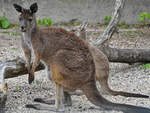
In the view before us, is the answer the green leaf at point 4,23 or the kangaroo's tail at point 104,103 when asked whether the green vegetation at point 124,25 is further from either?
the kangaroo's tail at point 104,103

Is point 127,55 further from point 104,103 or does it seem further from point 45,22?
point 45,22

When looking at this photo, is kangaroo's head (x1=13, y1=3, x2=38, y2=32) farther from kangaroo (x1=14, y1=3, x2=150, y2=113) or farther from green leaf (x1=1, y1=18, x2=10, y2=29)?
green leaf (x1=1, y1=18, x2=10, y2=29)

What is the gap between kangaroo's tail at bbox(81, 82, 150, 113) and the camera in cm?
432

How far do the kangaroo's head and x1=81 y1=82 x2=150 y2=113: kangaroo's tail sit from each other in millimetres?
1225

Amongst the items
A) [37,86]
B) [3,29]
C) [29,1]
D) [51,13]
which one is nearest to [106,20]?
[51,13]

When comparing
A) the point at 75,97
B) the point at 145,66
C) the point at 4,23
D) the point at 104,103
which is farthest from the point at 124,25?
the point at 104,103

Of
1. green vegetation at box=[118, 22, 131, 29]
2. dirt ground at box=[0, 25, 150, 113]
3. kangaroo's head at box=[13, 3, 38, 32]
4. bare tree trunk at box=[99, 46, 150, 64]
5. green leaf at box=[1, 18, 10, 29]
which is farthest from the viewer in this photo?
green vegetation at box=[118, 22, 131, 29]

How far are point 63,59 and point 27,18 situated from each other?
831mm

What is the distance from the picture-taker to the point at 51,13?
38.5ft

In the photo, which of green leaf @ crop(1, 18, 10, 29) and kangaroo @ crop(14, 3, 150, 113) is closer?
kangaroo @ crop(14, 3, 150, 113)

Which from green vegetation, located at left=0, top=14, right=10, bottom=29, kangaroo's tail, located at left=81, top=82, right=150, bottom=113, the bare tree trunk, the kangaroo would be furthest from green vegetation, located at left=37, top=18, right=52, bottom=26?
kangaroo's tail, located at left=81, top=82, right=150, bottom=113

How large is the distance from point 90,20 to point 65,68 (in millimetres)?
7314

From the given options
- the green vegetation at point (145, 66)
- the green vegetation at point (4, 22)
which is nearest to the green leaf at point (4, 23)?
the green vegetation at point (4, 22)

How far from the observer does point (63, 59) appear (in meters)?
4.74
